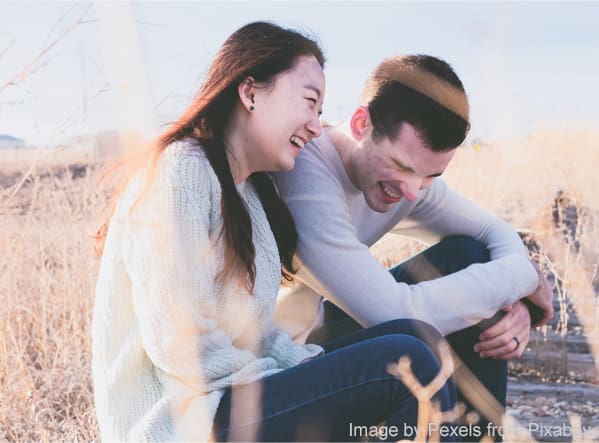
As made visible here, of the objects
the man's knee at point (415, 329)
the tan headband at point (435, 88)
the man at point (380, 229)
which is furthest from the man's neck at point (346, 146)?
the man's knee at point (415, 329)

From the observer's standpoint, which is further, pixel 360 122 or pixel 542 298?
pixel 542 298

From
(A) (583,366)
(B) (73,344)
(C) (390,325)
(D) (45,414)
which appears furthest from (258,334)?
(A) (583,366)

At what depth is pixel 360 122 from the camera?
8.69 feet

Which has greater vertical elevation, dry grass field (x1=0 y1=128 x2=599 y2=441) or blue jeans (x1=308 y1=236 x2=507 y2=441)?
blue jeans (x1=308 y1=236 x2=507 y2=441)

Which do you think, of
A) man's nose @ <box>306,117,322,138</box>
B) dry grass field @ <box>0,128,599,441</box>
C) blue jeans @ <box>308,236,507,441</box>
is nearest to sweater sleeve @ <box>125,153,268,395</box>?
man's nose @ <box>306,117,322,138</box>

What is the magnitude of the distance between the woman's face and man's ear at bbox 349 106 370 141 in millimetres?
445

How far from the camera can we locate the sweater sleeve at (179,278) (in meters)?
1.85

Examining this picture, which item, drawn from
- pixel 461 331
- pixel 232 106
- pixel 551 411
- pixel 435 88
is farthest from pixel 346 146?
pixel 551 411

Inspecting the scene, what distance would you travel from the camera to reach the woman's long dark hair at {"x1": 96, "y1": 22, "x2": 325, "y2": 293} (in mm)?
2031

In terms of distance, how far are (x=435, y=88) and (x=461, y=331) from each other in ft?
2.63

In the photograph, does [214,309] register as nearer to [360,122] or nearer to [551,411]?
[360,122]

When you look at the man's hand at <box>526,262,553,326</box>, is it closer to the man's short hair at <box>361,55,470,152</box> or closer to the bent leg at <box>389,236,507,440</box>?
the bent leg at <box>389,236,507,440</box>

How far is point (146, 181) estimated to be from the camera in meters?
1.92

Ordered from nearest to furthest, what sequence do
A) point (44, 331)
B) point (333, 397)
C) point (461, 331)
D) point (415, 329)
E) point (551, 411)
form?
point (333, 397) → point (415, 329) → point (461, 331) → point (551, 411) → point (44, 331)
